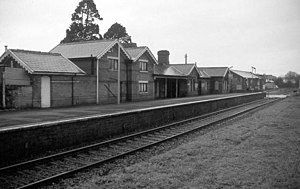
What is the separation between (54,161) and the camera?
912 centimetres

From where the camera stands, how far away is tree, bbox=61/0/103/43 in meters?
52.0

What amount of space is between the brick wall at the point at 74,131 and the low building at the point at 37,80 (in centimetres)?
954

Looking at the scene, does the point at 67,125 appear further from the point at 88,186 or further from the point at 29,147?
the point at 88,186

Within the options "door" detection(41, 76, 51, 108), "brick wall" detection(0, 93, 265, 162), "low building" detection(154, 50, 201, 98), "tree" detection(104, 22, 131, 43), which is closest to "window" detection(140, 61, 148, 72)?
"low building" detection(154, 50, 201, 98)

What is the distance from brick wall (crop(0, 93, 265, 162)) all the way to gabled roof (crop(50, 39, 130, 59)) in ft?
37.2

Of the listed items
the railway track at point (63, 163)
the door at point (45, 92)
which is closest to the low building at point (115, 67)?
the door at point (45, 92)

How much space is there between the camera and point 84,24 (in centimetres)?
5334

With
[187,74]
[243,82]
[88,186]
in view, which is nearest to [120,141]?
[88,186]

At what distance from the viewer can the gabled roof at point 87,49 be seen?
2770cm

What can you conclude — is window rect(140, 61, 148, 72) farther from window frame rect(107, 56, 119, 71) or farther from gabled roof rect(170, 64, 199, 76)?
gabled roof rect(170, 64, 199, 76)

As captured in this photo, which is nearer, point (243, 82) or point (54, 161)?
point (54, 161)

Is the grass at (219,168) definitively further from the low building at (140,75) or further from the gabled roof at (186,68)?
the gabled roof at (186,68)

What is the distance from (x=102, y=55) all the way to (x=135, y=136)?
1584 cm

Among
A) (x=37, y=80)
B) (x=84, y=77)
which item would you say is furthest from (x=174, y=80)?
(x=37, y=80)
